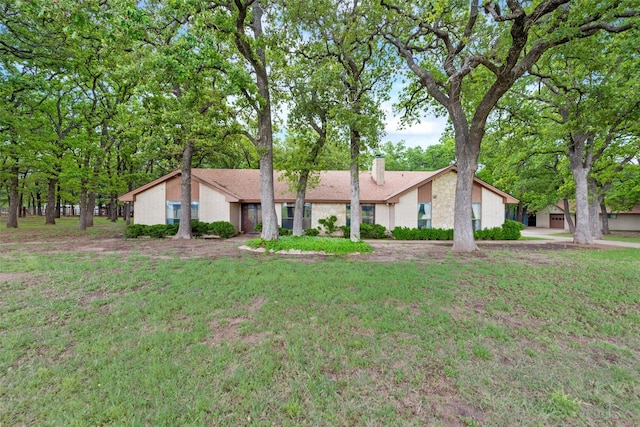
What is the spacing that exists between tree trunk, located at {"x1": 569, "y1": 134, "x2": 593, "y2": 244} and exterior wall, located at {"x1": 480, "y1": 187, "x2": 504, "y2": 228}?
13.4 ft

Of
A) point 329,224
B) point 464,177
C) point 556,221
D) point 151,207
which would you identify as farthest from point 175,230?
point 556,221

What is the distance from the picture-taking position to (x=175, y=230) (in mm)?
15883

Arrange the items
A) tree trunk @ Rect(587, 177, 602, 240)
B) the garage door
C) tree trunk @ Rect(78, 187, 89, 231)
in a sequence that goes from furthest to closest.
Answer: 1. the garage door
2. tree trunk @ Rect(78, 187, 89, 231)
3. tree trunk @ Rect(587, 177, 602, 240)

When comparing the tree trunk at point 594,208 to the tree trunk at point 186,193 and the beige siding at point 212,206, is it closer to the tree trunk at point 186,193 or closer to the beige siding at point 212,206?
the beige siding at point 212,206

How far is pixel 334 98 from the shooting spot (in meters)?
12.9

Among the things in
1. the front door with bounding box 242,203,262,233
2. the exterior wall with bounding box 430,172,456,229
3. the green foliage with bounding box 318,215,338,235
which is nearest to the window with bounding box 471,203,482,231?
the exterior wall with bounding box 430,172,456,229

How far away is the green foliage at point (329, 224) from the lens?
701 inches

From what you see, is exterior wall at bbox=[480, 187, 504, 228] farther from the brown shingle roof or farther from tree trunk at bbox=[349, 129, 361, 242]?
tree trunk at bbox=[349, 129, 361, 242]

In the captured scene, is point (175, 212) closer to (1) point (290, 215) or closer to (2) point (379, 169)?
(1) point (290, 215)

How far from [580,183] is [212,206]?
20.8 metres

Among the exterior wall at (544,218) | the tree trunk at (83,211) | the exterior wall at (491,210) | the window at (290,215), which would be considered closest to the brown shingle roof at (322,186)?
the exterior wall at (491,210)

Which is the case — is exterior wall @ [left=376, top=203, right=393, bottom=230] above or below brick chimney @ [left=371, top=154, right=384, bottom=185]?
below

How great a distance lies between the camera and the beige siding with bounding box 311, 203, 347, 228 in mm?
18203

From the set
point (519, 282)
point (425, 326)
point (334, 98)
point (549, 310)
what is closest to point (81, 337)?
point (425, 326)
